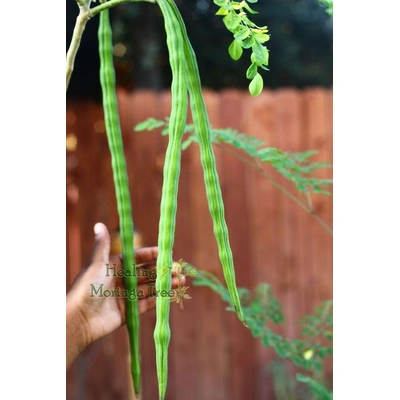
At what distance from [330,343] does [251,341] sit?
0.21m

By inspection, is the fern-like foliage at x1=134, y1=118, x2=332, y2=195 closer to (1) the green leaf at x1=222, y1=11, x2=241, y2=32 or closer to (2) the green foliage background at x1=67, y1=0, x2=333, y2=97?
(2) the green foliage background at x1=67, y1=0, x2=333, y2=97

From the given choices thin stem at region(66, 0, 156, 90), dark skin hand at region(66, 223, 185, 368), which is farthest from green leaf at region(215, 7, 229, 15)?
dark skin hand at region(66, 223, 185, 368)

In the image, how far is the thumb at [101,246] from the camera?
1.31 m

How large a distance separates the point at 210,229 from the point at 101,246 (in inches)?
15.7

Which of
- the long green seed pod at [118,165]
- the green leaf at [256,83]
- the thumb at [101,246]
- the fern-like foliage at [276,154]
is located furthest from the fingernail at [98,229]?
the green leaf at [256,83]

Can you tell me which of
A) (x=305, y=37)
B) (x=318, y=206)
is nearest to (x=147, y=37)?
(x=305, y=37)

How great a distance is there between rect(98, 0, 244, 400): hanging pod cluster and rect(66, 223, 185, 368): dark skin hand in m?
0.03

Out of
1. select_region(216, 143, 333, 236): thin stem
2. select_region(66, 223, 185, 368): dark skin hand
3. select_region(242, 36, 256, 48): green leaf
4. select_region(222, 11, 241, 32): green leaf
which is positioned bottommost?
select_region(66, 223, 185, 368): dark skin hand

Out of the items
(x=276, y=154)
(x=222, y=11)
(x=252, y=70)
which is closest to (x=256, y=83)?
(x=252, y=70)

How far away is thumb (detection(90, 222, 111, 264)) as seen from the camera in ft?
4.30

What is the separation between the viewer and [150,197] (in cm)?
157
